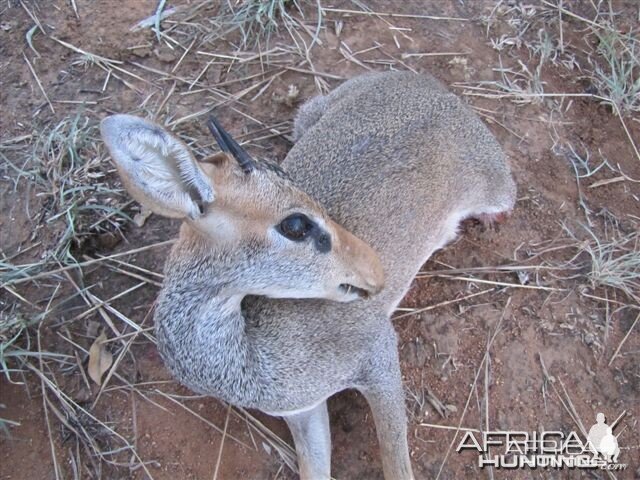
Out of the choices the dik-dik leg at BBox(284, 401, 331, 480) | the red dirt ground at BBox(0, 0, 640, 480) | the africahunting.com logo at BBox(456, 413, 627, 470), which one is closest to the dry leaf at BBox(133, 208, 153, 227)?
the red dirt ground at BBox(0, 0, 640, 480)

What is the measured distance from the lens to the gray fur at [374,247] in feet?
7.22

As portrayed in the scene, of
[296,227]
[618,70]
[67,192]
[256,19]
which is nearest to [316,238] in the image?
[296,227]

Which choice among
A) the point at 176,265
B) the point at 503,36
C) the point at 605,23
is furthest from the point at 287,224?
the point at 605,23

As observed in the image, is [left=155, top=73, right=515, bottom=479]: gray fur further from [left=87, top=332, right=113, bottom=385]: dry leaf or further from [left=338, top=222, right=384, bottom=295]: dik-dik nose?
[left=87, top=332, right=113, bottom=385]: dry leaf

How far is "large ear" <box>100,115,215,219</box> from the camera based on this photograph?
1666 mm

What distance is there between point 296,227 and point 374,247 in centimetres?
67

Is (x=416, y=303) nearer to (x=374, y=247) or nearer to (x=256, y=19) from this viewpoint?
(x=374, y=247)

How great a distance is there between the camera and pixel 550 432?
9.20 ft

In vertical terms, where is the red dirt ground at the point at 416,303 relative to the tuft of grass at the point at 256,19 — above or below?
below

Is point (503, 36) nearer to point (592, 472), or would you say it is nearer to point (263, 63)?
point (263, 63)

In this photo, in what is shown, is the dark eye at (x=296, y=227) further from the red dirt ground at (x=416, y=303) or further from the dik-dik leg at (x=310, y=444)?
the red dirt ground at (x=416, y=303)

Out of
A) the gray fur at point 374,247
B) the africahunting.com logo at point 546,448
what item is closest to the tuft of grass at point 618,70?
the gray fur at point 374,247

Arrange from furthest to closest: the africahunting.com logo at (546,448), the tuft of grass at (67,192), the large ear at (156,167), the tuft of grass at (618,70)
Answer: the tuft of grass at (618,70) → the tuft of grass at (67,192) → the africahunting.com logo at (546,448) → the large ear at (156,167)

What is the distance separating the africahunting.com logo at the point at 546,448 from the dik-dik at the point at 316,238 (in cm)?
40
